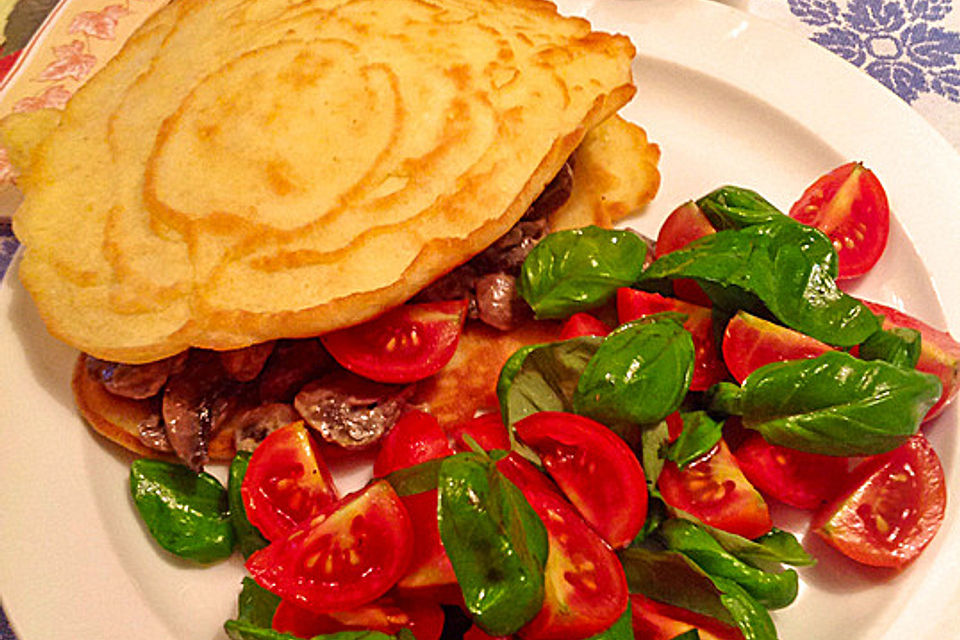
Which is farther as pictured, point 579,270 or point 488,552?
point 579,270

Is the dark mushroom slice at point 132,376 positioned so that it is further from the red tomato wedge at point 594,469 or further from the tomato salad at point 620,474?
the red tomato wedge at point 594,469

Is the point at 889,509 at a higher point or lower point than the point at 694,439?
lower

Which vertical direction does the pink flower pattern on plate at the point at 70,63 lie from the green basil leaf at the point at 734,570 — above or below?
above

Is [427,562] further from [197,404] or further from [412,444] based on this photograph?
[197,404]

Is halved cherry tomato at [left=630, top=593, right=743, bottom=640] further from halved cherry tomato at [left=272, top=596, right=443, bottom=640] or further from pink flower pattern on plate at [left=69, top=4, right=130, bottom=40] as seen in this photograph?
pink flower pattern on plate at [left=69, top=4, right=130, bottom=40]

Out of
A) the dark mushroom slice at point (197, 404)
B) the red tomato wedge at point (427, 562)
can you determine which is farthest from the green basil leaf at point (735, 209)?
the dark mushroom slice at point (197, 404)

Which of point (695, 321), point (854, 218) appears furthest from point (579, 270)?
point (854, 218)
